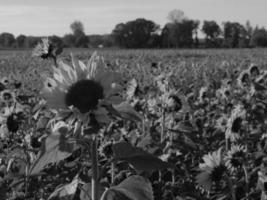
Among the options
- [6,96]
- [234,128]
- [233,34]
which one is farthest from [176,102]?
[233,34]

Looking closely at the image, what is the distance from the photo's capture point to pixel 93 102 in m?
1.68

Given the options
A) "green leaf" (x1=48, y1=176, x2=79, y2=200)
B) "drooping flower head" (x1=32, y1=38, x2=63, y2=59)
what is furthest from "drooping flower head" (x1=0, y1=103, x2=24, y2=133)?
"green leaf" (x1=48, y1=176, x2=79, y2=200)

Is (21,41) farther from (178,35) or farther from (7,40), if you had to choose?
(178,35)

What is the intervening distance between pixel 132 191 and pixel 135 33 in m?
51.3

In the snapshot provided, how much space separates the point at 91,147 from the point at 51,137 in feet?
0.42

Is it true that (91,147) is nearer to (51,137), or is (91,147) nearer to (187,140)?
(51,137)

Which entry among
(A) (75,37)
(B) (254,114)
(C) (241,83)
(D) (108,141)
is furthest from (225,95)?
(A) (75,37)

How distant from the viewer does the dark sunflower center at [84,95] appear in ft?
5.48

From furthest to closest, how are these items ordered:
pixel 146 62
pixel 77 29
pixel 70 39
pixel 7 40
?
pixel 77 29
pixel 7 40
pixel 70 39
pixel 146 62

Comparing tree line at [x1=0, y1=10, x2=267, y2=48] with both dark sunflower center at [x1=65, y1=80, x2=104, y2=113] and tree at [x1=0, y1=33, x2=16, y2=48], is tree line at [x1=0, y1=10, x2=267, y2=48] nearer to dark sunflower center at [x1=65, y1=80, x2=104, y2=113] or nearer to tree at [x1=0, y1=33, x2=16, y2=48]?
tree at [x1=0, y1=33, x2=16, y2=48]

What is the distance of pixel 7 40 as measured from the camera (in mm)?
48438

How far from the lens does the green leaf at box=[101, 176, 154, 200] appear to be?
1.62 meters

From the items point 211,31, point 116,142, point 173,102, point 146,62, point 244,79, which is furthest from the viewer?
point 211,31

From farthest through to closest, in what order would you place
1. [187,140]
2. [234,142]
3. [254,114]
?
[254,114]
[234,142]
[187,140]
